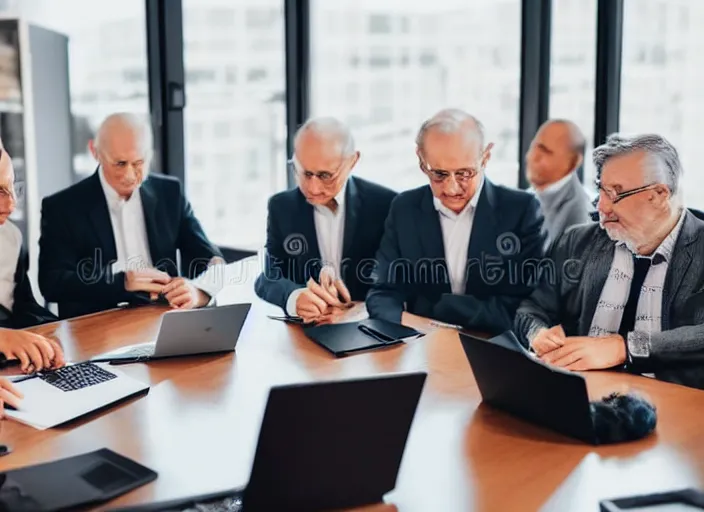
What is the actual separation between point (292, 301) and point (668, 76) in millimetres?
2028

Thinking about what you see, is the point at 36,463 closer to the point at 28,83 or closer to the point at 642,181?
the point at 642,181

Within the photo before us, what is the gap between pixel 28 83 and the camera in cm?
412

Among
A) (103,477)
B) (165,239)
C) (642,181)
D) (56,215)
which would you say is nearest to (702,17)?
(642,181)

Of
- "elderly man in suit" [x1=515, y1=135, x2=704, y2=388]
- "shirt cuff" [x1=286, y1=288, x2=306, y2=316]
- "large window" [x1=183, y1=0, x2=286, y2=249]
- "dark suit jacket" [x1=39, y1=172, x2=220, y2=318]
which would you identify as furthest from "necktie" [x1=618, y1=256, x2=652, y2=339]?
"large window" [x1=183, y1=0, x2=286, y2=249]

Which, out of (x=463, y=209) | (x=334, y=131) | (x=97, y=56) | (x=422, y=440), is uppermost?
(x=97, y=56)

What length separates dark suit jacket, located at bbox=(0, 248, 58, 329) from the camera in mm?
2805

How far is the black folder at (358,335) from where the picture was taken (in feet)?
7.61

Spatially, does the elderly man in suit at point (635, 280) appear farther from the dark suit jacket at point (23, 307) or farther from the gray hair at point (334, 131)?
the dark suit jacket at point (23, 307)

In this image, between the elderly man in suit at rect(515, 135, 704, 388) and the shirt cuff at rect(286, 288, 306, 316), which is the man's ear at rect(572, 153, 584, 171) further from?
the shirt cuff at rect(286, 288, 306, 316)

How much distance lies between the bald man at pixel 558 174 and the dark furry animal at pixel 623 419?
1.60 meters

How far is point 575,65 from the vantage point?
3.81 m

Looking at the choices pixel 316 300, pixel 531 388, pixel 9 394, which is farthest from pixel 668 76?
pixel 9 394

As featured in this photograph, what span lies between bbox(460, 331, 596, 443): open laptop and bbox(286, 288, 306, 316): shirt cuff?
922 mm

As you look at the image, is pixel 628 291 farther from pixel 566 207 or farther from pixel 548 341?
pixel 566 207
